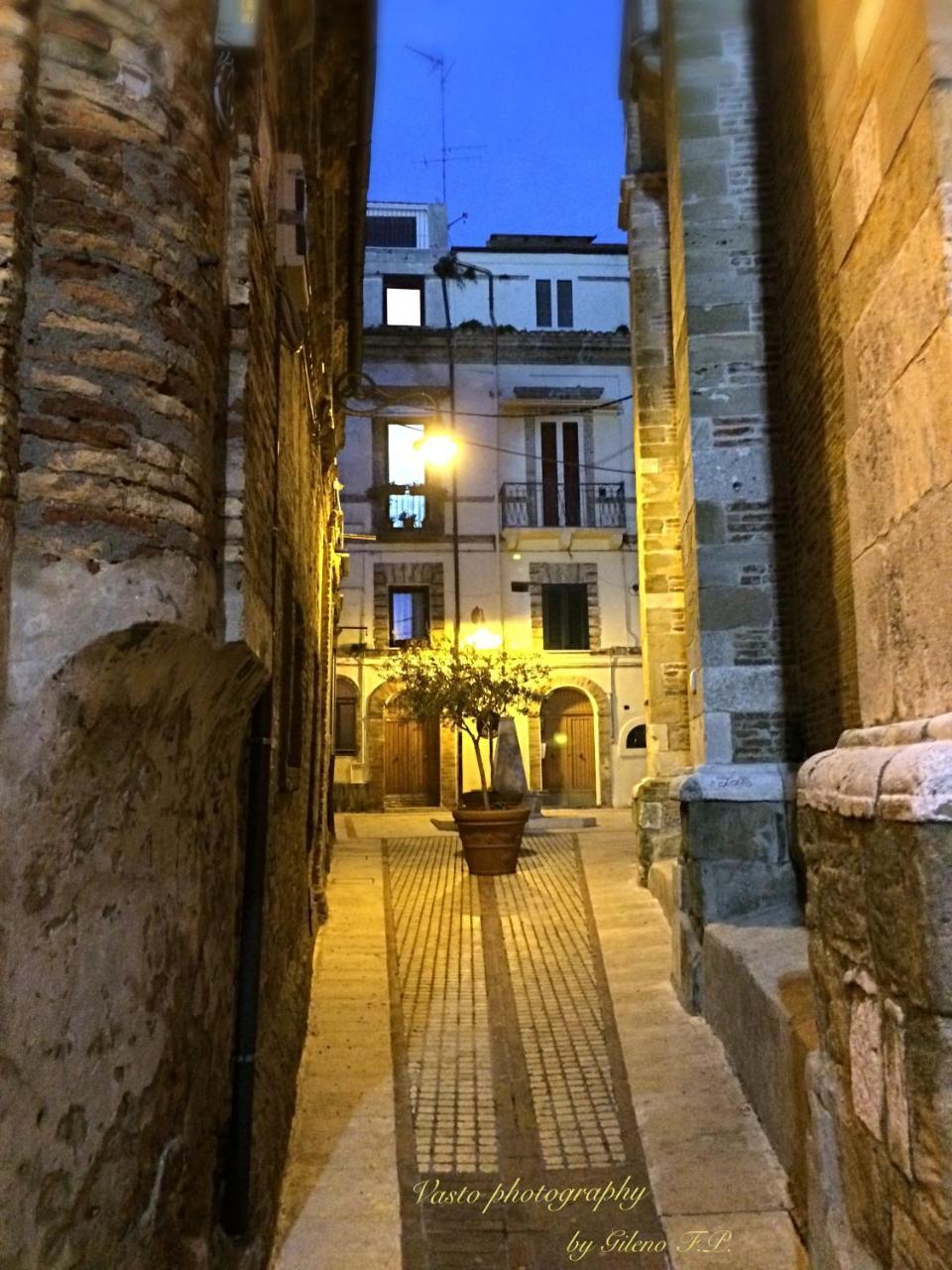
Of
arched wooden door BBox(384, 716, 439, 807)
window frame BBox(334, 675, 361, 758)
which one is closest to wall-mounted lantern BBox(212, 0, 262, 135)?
window frame BBox(334, 675, 361, 758)

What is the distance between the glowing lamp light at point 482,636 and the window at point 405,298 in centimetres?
706

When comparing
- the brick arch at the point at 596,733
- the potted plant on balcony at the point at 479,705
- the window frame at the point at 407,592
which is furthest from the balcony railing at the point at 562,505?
the potted plant on balcony at the point at 479,705

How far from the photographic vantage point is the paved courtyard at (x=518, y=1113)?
4.11m

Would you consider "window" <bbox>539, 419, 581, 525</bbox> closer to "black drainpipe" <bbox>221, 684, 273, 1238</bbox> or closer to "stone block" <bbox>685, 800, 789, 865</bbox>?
"stone block" <bbox>685, 800, 789, 865</bbox>

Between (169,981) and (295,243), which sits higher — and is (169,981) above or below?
below

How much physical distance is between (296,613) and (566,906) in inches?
176

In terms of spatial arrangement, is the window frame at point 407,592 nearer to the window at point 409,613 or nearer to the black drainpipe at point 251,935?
the window at point 409,613

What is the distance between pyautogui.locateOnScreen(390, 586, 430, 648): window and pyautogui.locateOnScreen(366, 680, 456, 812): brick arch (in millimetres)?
1332

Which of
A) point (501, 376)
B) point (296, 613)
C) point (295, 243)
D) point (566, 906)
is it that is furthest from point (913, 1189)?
point (501, 376)

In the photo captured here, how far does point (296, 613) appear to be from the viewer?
20.5 ft

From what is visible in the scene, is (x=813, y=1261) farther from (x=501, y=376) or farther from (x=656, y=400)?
A: (x=501, y=376)

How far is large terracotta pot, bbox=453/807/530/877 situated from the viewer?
1041 centimetres

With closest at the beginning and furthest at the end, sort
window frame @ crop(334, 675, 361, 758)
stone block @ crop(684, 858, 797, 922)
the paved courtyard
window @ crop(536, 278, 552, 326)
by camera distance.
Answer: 1. the paved courtyard
2. stone block @ crop(684, 858, 797, 922)
3. window frame @ crop(334, 675, 361, 758)
4. window @ crop(536, 278, 552, 326)

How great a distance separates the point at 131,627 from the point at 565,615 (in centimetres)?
1930
